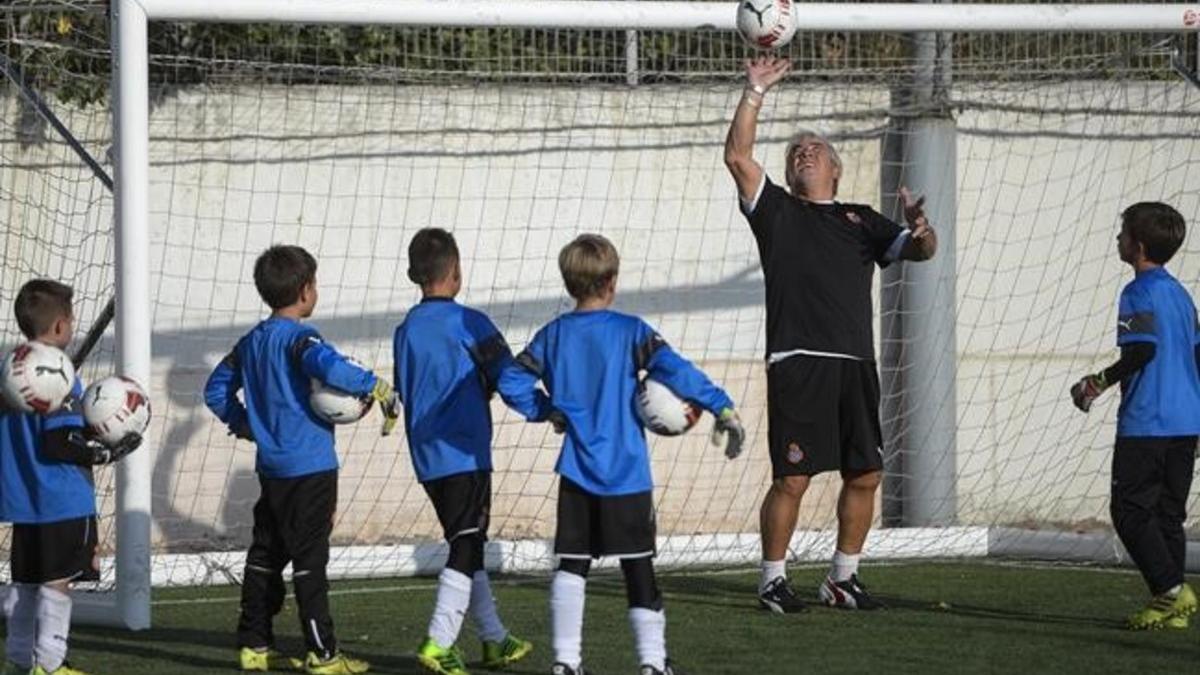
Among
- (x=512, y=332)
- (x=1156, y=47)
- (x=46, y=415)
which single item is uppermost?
(x=1156, y=47)

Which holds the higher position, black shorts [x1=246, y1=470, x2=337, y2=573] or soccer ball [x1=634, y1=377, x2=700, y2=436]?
soccer ball [x1=634, y1=377, x2=700, y2=436]

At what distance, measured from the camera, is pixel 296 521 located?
24.7 ft

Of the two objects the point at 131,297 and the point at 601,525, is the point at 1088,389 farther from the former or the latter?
the point at 131,297

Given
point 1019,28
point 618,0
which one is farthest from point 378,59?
point 1019,28

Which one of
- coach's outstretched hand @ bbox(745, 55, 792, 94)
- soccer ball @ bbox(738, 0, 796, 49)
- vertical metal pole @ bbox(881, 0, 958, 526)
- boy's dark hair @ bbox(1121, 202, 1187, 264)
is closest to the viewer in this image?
boy's dark hair @ bbox(1121, 202, 1187, 264)

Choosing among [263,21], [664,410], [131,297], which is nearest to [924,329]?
[263,21]

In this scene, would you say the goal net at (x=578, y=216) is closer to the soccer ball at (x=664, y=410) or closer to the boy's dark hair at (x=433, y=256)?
the boy's dark hair at (x=433, y=256)

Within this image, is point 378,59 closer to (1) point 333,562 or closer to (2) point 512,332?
(2) point 512,332

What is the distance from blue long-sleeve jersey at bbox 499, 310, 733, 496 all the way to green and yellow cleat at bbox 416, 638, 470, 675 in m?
0.71

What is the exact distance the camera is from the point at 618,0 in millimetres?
9898

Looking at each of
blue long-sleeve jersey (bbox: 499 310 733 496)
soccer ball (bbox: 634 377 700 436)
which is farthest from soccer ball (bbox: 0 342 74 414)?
soccer ball (bbox: 634 377 700 436)

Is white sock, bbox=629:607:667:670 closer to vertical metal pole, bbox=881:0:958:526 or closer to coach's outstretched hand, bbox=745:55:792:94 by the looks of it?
coach's outstretched hand, bbox=745:55:792:94

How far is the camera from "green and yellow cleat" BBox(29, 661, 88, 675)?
7145 millimetres

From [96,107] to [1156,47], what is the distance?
17.6ft
